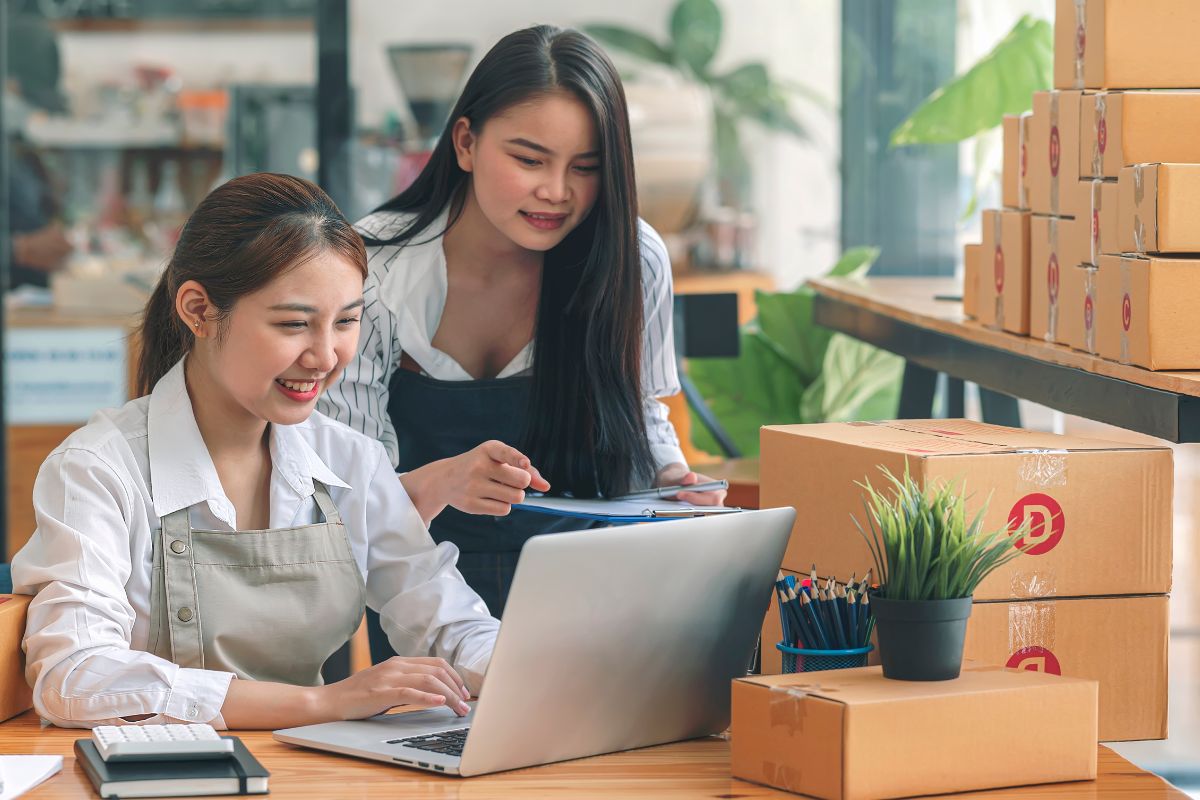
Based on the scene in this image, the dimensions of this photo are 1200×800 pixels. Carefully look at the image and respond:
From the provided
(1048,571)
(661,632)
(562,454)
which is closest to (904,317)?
(562,454)

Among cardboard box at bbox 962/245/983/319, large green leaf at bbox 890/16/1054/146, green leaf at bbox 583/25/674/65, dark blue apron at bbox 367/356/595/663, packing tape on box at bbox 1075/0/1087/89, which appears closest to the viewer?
packing tape on box at bbox 1075/0/1087/89

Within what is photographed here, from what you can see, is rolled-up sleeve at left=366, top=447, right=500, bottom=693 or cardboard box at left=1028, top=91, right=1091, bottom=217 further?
cardboard box at left=1028, top=91, right=1091, bottom=217

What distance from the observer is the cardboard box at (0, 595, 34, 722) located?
1.40 meters

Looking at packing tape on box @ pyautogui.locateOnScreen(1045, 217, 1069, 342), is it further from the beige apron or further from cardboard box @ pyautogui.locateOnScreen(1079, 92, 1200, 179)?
the beige apron

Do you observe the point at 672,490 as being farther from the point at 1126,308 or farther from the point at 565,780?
the point at 565,780

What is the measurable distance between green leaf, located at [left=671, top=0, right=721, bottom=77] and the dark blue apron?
7.33ft

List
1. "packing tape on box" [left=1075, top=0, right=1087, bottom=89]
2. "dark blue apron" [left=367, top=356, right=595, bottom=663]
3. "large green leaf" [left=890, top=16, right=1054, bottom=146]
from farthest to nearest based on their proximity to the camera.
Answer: "large green leaf" [left=890, top=16, right=1054, bottom=146] < "dark blue apron" [left=367, top=356, right=595, bottom=663] < "packing tape on box" [left=1075, top=0, right=1087, bottom=89]

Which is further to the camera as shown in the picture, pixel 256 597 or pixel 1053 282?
pixel 1053 282

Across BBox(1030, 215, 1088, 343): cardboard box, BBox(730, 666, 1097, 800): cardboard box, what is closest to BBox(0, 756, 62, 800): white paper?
BBox(730, 666, 1097, 800): cardboard box

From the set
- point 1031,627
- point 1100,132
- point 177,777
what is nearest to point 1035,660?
point 1031,627

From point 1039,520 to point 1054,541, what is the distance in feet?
0.09

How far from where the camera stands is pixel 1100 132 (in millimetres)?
1799

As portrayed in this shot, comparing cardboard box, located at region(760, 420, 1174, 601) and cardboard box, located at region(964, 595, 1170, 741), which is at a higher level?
cardboard box, located at region(760, 420, 1174, 601)

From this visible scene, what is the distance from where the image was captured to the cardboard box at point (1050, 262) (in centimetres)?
189
